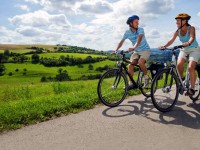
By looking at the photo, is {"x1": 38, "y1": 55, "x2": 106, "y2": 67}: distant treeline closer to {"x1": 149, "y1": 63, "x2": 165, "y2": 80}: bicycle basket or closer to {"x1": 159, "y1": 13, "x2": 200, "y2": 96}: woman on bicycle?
{"x1": 149, "y1": 63, "x2": 165, "y2": 80}: bicycle basket

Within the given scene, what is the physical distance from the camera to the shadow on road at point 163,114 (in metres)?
6.52

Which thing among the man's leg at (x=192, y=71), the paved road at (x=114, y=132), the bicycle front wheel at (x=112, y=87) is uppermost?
the man's leg at (x=192, y=71)

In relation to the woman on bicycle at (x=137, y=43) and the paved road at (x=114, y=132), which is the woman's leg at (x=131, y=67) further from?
the paved road at (x=114, y=132)

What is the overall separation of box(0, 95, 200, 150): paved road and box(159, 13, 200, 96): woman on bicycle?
Result: 98cm

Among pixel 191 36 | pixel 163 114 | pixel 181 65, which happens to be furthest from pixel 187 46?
pixel 163 114

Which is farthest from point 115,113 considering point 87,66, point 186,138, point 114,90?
point 87,66

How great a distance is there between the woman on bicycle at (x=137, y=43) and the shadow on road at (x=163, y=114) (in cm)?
85

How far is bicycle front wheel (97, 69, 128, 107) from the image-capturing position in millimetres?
7984

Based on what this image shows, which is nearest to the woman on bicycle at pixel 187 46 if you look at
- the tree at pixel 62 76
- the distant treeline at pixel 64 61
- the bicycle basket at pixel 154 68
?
the bicycle basket at pixel 154 68

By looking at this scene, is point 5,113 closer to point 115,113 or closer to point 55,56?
point 115,113

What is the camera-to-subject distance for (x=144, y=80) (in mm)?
9062

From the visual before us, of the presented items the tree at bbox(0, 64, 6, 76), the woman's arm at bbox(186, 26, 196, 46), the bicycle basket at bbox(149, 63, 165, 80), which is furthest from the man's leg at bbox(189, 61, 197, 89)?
the tree at bbox(0, 64, 6, 76)

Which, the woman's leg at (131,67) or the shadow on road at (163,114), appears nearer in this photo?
the shadow on road at (163,114)

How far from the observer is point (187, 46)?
25.4 ft
